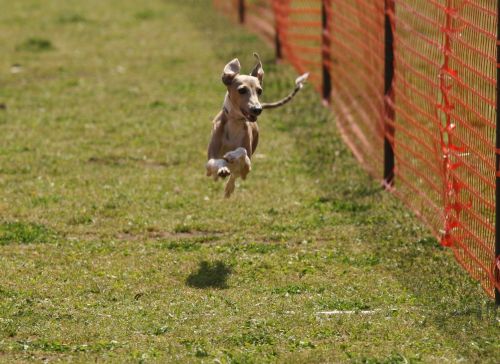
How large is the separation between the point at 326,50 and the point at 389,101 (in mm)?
3822

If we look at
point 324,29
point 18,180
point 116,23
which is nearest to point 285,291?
point 18,180

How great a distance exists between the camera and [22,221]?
1040cm

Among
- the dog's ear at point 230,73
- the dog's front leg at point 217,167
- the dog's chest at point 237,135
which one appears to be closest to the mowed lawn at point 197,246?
the dog's front leg at point 217,167

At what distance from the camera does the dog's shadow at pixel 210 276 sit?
8.81 meters

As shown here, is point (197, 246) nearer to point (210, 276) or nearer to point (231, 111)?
point (210, 276)

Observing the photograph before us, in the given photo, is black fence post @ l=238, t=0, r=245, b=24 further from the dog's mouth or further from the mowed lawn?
the dog's mouth

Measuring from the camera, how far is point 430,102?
10.6 meters

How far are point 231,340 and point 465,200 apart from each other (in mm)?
2669

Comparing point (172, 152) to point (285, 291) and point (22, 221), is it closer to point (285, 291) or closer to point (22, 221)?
point (22, 221)

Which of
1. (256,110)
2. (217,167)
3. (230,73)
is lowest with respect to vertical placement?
(217,167)

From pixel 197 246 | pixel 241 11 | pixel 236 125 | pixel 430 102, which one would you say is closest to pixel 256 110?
pixel 236 125

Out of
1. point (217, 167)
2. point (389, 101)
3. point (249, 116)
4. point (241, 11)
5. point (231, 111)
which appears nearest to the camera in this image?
point (249, 116)

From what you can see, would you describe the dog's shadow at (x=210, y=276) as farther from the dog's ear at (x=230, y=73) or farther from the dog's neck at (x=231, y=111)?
the dog's ear at (x=230, y=73)

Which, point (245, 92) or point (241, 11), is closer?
point (245, 92)
